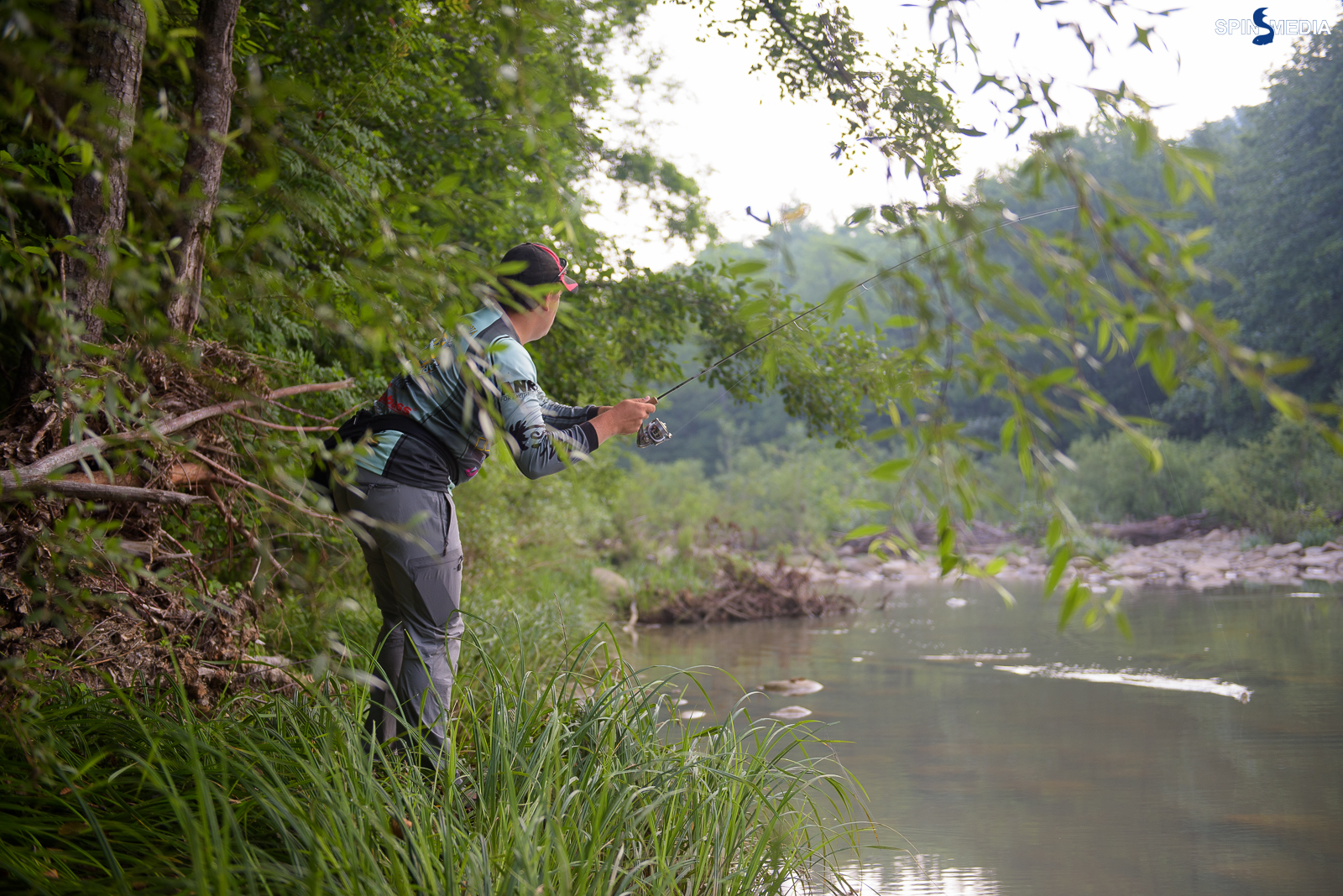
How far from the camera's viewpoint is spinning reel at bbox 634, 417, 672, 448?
126 inches

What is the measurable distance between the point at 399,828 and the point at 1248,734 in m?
4.57

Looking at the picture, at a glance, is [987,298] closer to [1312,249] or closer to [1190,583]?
[1190,583]

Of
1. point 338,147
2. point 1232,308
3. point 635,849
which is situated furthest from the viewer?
point 1232,308

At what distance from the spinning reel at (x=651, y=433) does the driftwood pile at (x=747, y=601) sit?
7860mm

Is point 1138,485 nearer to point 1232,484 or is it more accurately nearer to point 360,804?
point 1232,484

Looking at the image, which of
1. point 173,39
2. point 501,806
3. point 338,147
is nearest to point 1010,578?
point 338,147

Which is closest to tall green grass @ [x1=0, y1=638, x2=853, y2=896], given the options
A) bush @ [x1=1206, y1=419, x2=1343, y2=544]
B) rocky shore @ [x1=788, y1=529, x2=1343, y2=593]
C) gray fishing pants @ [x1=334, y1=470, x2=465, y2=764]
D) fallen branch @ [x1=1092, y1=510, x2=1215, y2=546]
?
gray fishing pants @ [x1=334, y1=470, x2=465, y2=764]

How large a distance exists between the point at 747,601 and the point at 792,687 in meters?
4.69

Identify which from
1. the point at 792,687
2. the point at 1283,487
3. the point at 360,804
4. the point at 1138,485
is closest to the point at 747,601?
the point at 792,687

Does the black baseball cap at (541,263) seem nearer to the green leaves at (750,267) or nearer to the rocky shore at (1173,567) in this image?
the green leaves at (750,267)

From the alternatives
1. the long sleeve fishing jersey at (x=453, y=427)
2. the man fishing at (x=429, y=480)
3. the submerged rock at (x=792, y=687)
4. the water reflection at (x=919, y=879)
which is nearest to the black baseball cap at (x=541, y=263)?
the man fishing at (x=429, y=480)

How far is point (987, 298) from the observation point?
133 cm

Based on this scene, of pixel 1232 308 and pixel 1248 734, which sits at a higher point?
pixel 1232 308

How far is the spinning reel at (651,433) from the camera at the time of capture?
10.5 ft
